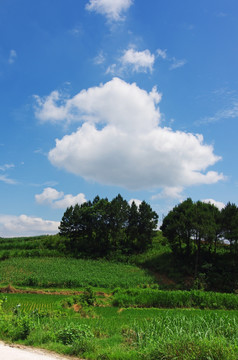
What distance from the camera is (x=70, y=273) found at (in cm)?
3859

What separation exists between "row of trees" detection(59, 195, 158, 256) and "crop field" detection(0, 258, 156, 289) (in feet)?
24.1

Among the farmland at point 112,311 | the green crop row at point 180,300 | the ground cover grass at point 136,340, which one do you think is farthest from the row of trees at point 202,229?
the ground cover grass at point 136,340

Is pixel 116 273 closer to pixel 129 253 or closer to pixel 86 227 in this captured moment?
pixel 129 253

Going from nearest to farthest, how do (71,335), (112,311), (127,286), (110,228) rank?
(71,335), (112,311), (127,286), (110,228)

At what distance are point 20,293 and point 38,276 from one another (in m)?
6.28

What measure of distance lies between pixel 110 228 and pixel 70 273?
1884 centimetres

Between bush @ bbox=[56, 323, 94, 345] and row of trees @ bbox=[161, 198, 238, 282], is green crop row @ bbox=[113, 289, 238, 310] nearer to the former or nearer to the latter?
row of trees @ bbox=[161, 198, 238, 282]

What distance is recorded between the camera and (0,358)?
22.6 ft

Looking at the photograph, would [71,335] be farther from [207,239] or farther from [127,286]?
[207,239]

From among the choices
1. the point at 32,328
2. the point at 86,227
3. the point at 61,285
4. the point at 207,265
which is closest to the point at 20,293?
the point at 61,285

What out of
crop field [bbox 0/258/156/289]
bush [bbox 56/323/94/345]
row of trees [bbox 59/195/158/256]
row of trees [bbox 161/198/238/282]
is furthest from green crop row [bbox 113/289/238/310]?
row of trees [bbox 59/195/158/256]

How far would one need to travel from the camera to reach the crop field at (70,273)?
112 feet

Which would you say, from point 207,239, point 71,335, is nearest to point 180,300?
point 207,239

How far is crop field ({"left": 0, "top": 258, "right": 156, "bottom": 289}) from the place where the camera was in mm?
34156
